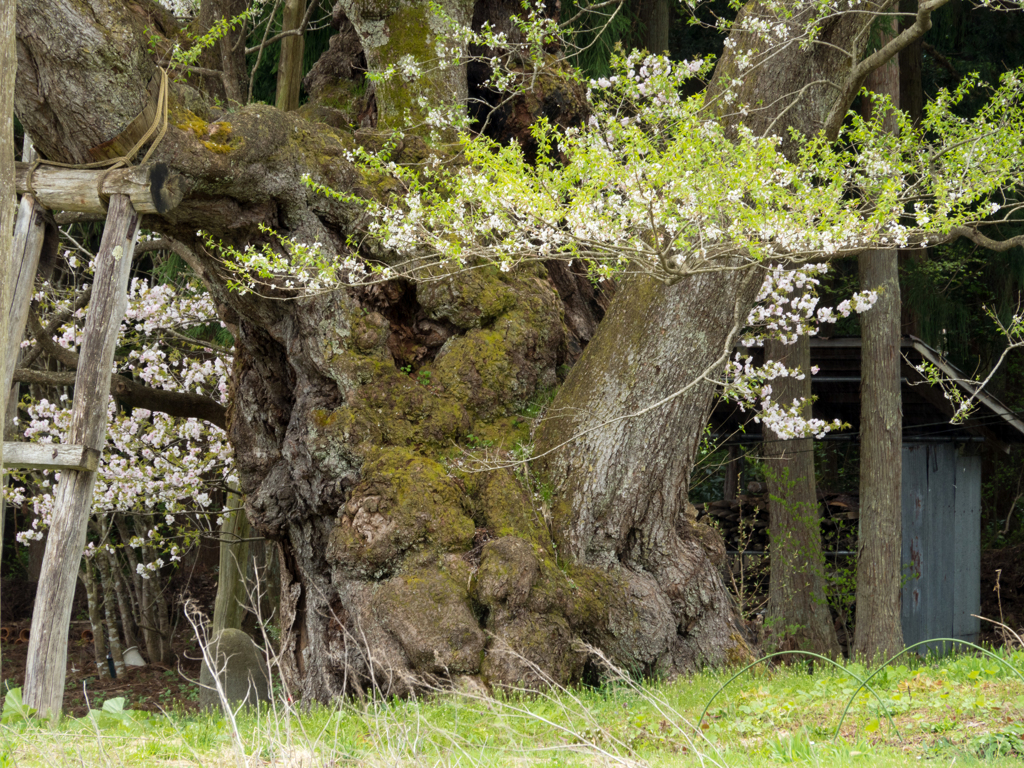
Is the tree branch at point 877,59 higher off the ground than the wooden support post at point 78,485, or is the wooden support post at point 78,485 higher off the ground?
the tree branch at point 877,59

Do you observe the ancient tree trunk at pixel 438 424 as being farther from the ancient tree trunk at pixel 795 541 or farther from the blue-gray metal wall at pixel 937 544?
the blue-gray metal wall at pixel 937 544

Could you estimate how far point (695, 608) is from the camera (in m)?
6.55

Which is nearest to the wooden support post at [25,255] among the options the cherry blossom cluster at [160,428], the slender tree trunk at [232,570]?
the cherry blossom cluster at [160,428]

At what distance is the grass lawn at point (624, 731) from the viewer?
137 inches

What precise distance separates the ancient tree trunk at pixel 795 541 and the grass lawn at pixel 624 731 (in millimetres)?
4920

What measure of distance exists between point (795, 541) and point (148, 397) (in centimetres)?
726

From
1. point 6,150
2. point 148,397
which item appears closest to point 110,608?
point 148,397

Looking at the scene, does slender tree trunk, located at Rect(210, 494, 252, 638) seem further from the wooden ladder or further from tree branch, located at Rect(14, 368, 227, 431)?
the wooden ladder

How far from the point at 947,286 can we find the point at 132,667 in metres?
12.9

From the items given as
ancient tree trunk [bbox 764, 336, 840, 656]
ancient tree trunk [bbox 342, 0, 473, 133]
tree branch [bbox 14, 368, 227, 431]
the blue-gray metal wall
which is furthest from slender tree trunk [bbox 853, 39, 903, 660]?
tree branch [bbox 14, 368, 227, 431]

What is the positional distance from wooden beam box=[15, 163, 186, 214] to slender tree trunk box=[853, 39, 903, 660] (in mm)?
7239

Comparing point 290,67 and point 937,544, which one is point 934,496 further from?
point 290,67

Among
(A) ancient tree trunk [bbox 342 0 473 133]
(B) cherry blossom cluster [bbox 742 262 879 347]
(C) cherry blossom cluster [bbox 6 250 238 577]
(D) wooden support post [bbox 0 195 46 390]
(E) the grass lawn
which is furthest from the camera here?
(C) cherry blossom cluster [bbox 6 250 238 577]

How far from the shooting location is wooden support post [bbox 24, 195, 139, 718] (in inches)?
200
